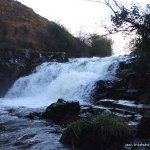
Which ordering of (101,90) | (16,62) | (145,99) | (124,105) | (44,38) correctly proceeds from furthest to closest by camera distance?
(44,38)
(16,62)
(101,90)
(145,99)
(124,105)

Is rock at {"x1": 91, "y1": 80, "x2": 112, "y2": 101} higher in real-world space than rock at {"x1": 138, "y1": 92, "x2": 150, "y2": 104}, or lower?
higher

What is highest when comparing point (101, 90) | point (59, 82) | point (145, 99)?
point (59, 82)

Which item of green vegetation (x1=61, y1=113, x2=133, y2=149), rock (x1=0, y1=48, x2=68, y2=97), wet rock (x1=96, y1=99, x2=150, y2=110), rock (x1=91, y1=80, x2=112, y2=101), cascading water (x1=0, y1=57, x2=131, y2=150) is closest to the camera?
green vegetation (x1=61, y1=113, x2=133, y2=149)

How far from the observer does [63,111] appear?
1490cm

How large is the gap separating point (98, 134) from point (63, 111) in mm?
5214

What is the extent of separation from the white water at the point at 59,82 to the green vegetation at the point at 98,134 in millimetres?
10625

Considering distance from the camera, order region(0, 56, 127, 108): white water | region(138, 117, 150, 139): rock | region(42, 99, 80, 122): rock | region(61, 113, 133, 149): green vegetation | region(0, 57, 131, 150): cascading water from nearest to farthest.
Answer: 1. region(61, 113, 133, 149): green vegetation
2. region(138, 117, 150, 139): rock
3. region(0, 57, 131, 150): cascading water
4. region(42, 99, 80, 122): rock
5. region(0, 56, 127, 108): white water

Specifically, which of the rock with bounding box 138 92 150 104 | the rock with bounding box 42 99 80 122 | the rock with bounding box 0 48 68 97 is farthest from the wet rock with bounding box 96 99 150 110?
the rock with bounding box 0 48 68 97

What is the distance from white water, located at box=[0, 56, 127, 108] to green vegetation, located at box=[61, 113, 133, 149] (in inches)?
418

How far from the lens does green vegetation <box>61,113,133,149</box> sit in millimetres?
9750

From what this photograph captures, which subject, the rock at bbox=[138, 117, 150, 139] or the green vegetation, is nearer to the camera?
the green vegetation

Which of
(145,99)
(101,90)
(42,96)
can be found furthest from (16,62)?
(145,99)

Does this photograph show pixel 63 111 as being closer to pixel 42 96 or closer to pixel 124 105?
pixel 124 105

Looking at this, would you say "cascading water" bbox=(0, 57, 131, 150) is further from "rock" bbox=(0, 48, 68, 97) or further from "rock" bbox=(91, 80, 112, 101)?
"rock" bbox=(0, 48, 68, 97)
